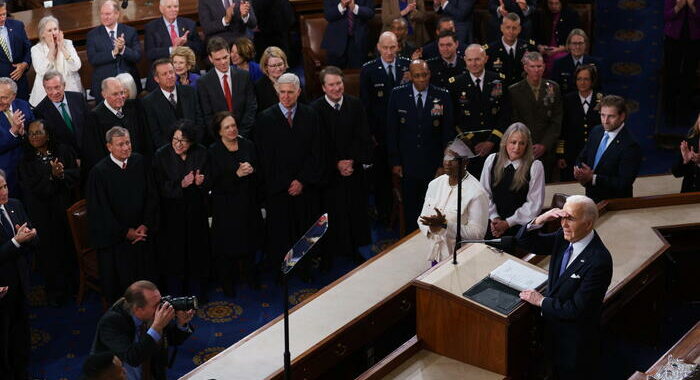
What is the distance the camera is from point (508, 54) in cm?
836

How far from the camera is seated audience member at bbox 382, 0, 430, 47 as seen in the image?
8.84 m

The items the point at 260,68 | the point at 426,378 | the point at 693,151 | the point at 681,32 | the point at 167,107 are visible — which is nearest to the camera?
the point at 426,378

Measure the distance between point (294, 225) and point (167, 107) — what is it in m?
1.24

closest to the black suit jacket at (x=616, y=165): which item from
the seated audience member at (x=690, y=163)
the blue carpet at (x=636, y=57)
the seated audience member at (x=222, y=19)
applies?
the seated audience member at (x=690, y=163)

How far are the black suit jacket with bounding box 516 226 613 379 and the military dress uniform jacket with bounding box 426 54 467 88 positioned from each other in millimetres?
2822

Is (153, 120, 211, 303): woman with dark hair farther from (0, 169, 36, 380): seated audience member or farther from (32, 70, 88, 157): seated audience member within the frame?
(0, 169, 36, 380): seated audience member

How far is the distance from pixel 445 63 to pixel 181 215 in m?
2.45

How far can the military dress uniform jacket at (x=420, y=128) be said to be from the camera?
7.43 meters

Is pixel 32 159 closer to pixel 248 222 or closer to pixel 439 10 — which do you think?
pixel 248 222

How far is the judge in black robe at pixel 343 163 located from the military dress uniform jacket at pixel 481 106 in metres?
0.76

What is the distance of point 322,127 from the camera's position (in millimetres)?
7340

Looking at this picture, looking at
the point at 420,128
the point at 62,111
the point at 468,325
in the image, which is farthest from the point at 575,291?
the point at 62,111

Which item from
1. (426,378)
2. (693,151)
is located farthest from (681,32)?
(426,378)

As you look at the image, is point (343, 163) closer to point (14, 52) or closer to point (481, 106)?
point (481, 106)
